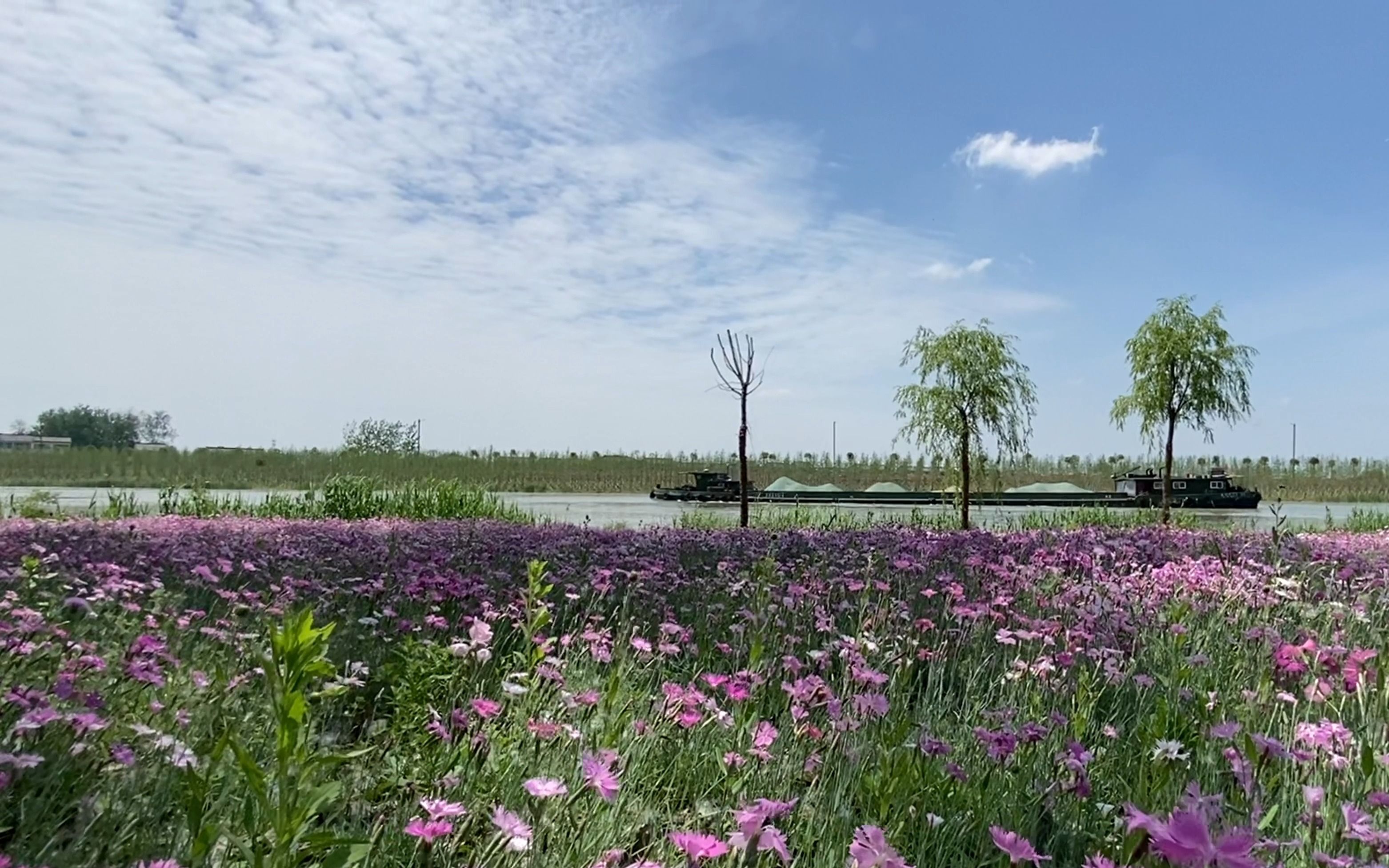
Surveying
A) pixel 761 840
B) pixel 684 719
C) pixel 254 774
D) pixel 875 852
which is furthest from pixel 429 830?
pixel 684 719

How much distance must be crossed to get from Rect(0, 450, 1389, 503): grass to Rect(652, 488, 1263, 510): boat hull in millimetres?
1485

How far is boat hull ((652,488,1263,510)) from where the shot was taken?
25250 mm

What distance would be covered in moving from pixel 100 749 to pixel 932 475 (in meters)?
39.7

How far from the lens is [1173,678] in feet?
9.22

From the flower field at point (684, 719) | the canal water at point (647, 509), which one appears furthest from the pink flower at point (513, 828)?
the canal water at point (647, 509)

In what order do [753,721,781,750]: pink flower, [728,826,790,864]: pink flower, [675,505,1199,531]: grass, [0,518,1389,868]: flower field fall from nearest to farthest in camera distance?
[728,826,790,864]: pink flower
[0,518,1389,868]: flower field
[753,721,781,750]: pink flower
[675,505,1199,531]: grass

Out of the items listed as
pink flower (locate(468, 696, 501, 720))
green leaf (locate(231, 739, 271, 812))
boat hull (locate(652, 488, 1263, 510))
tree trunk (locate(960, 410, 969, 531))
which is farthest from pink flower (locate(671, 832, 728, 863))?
boat hull (locate(652, 488, 1263, 510))

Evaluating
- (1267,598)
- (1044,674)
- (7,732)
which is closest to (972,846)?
(1044,674)

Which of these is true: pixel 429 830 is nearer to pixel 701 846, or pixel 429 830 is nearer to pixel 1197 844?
pixel 701 846

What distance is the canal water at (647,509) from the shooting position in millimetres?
17266

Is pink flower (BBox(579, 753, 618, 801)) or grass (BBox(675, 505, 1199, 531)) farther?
grass (BBox(675, 505, 1199, 531))

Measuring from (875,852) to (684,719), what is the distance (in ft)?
3.18

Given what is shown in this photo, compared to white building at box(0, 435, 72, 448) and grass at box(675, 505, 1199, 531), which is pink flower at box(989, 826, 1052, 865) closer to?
grass at box(675, 505, 1199, 531)

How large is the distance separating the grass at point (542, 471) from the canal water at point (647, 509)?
3000 millimetres
